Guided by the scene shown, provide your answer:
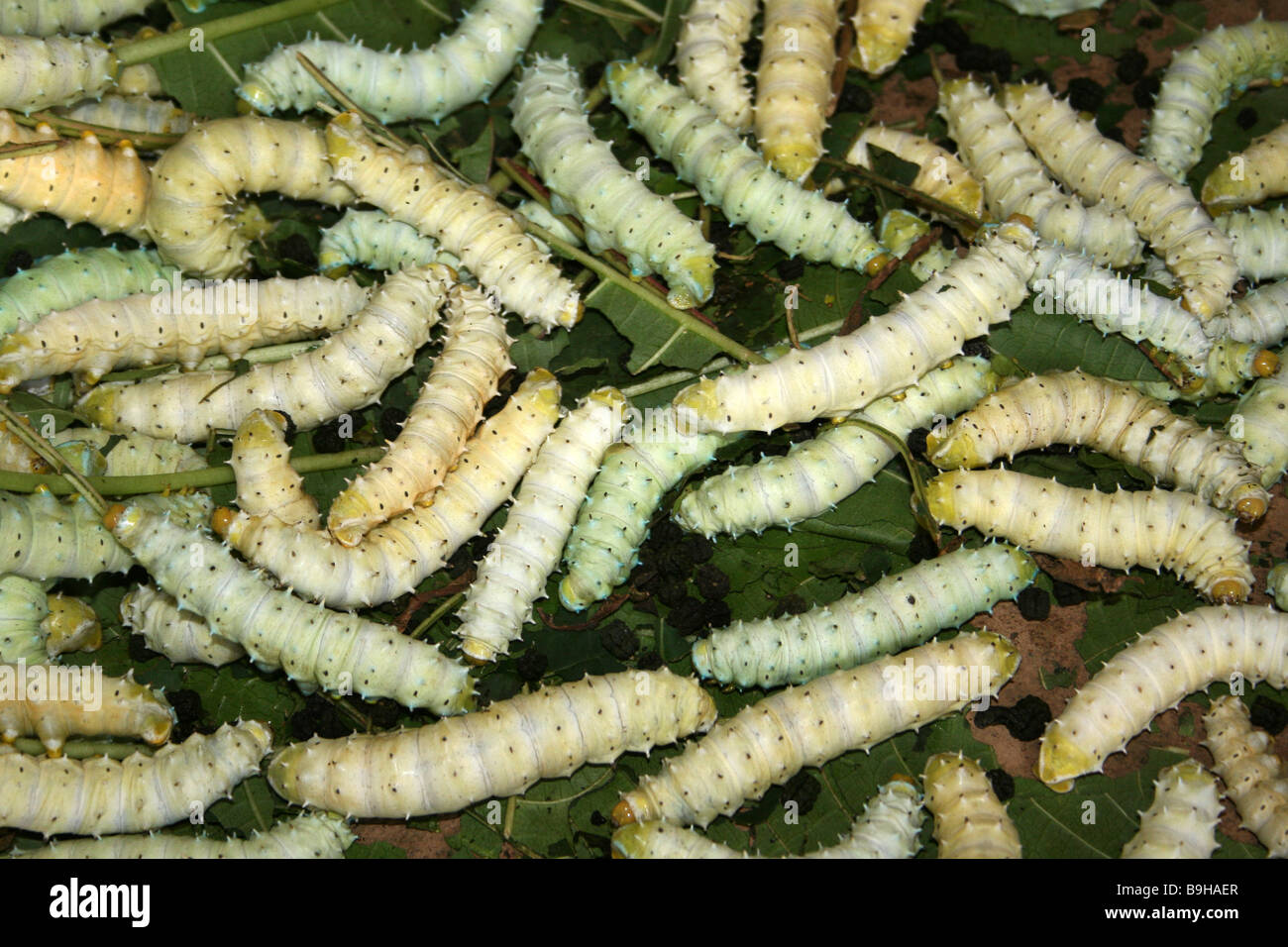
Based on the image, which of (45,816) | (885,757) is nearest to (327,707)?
(45,816)

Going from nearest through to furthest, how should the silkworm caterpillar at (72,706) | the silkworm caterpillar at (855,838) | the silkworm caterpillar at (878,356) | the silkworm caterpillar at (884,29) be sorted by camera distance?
the silkworm caterpillar at (855,838) < the silkworm caterpillar at (72,706) < the silkworm caterpillar at (878,356) < the silkworm caterpillar at (884,29)

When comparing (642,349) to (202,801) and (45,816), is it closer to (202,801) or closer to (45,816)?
(202,801)

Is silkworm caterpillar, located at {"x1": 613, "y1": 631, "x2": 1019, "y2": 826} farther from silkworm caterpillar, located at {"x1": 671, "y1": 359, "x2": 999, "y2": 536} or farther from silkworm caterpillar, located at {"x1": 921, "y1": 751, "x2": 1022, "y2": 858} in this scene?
silkworm caterpillar, located at {"x1": 671, "y1": 359, "x2": 999, "y2": 536}

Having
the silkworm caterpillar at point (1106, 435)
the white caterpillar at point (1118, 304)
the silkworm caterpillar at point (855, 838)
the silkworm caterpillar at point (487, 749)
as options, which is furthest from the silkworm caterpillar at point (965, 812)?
the white caterpillar at point (1118, 304)

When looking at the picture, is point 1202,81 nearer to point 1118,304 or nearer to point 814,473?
point 1118,304

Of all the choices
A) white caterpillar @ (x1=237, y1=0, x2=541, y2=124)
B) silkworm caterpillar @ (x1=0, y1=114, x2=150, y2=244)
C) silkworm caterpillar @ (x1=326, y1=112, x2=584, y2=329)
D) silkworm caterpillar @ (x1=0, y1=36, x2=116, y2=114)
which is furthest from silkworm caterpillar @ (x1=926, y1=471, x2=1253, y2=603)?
silkworm caterpillar @ (x1=0, y1=36, x2=116, y2=114)

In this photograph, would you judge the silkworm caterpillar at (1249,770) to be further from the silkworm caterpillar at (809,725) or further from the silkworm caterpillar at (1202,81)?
the silkworm caterpillar at (1202,81)
